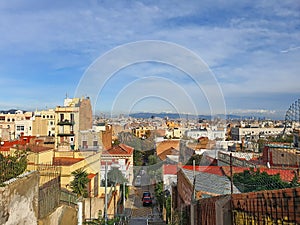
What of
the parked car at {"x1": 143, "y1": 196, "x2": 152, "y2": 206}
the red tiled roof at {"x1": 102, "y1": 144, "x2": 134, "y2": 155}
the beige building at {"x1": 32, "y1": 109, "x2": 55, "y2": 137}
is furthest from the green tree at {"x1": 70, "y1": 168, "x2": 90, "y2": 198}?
the beige building at {"x1": 32, "y1": 109, "x2": 55, "y2": 137}

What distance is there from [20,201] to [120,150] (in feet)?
29.3

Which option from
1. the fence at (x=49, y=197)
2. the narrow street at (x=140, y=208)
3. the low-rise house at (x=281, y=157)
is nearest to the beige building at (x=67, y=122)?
the narrow street at (x=140, y=208)

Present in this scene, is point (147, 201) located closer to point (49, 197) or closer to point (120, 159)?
point (120, 159)

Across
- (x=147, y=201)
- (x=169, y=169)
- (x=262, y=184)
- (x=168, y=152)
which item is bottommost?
(x=147, y=201)

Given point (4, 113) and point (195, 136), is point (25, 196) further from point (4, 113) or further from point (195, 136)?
point (4, 113)

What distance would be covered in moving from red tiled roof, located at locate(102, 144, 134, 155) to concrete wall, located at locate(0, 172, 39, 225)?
7.76 metres

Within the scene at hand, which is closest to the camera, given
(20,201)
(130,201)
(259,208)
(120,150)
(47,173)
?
(259,208)

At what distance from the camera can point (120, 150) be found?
11727 millimetres

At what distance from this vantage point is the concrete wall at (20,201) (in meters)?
2.57

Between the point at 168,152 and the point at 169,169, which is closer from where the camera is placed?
the point at 169,169

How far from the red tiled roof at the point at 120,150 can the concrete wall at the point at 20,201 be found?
25.4 feet

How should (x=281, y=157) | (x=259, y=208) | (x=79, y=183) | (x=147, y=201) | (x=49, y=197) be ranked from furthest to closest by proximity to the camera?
(x=147, y=201) < (x=281, y=157) < (x=79, y=183) < (x=49, y=197) < (x=259, y=208)

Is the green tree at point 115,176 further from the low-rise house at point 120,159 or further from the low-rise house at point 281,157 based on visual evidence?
the low-rise house at point 281,157

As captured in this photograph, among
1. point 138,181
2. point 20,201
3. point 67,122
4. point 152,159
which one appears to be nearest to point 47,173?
point 20,201
